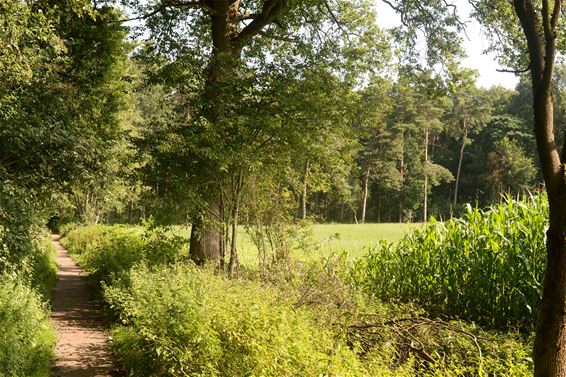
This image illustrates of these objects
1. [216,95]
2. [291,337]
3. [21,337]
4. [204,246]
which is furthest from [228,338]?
[204,246]

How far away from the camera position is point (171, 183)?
30.8 feet

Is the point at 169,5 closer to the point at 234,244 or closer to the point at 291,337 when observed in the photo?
the point at 234,244

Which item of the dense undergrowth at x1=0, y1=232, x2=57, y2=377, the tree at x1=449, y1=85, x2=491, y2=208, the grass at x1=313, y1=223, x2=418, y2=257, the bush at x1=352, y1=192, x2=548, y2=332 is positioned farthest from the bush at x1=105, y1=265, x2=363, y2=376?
the tree at x1=449, y1=85, x2=491, y2=208

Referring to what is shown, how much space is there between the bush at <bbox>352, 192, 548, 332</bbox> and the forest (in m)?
0.03

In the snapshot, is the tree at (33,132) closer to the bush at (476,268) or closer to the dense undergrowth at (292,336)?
the dense undergrowth at (292,336)

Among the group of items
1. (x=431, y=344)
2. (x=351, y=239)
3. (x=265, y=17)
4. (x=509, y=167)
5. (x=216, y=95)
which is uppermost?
(x=509, y=167)

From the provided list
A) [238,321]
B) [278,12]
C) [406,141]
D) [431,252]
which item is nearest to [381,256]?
[431,252]

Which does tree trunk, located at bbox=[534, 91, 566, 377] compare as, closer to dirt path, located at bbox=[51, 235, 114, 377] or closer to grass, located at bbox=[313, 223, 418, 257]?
grass, located at bbox=[313, 223, 418, 257]

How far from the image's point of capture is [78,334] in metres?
8.75

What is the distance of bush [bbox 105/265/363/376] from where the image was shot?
4203mm

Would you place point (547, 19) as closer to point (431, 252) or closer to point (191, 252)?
point (431, 252)

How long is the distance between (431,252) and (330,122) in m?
3.26

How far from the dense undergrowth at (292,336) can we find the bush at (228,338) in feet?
0.04

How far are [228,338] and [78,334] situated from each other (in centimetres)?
517
